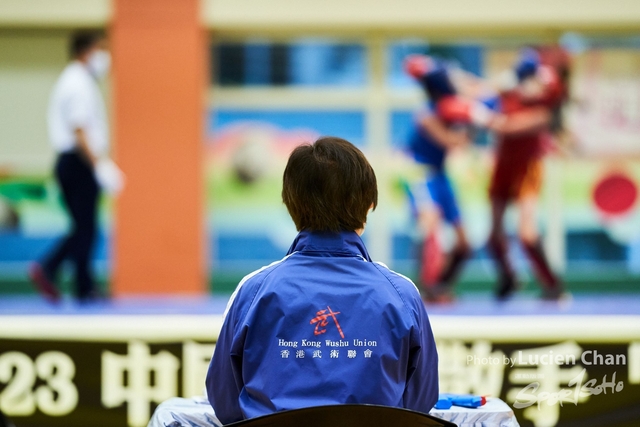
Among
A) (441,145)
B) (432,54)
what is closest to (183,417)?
(441,145)

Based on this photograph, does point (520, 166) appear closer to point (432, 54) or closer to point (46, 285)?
point (432, 54)

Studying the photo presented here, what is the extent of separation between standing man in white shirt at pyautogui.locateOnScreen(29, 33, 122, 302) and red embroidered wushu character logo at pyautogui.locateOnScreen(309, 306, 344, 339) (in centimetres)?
382

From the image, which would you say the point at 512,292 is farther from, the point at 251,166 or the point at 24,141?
the point at 24,141

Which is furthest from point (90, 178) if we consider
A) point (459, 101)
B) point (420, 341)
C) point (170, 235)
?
point (420, 341)

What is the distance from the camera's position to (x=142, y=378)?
3709 mm

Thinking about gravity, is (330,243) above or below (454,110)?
below

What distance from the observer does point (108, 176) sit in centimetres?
544

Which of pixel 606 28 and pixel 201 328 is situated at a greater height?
pixel 606 28

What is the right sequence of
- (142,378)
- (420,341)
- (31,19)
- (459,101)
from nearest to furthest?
(420,341)
(142,378)
(459,101)
(31,19)

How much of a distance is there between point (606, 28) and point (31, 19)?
481cm

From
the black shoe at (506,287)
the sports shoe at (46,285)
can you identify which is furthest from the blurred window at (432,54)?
the sports shoe at (46,285)

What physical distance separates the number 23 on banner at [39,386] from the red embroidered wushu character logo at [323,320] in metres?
2.60

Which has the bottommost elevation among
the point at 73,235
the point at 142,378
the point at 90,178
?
the point at 142,378

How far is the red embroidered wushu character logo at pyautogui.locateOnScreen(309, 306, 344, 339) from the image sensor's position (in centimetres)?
145
